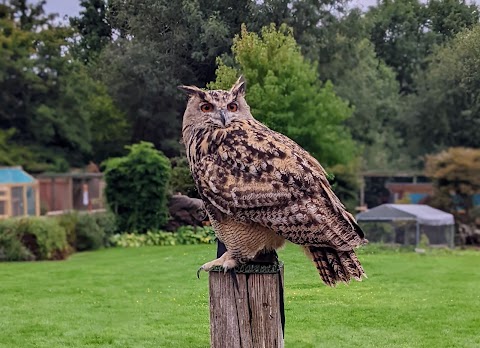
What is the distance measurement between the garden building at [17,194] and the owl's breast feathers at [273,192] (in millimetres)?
10940

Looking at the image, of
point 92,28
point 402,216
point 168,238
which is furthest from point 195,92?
point 402,216

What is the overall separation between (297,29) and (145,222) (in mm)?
6378

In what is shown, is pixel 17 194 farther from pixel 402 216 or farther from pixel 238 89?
pixel 238 89

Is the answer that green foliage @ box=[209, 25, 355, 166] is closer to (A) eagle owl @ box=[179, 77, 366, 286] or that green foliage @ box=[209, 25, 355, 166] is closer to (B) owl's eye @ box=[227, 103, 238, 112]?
(B) owl's eye @ box=[227, 103, 238, 112]

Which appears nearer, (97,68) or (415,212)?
(97,68)

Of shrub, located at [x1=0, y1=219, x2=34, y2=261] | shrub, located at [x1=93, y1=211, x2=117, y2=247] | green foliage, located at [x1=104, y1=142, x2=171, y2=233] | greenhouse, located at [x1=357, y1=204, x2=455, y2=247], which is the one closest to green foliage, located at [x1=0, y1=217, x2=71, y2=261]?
shrub, located at [x1=0, y1=219, x2=34, y2=261]

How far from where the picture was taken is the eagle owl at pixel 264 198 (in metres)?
2.84

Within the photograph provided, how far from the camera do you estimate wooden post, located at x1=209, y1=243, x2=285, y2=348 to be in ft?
8.96

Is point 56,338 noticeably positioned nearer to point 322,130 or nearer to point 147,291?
point 147,291

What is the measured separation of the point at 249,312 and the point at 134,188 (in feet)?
34.9

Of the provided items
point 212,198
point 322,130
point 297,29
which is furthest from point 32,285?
point 212,198

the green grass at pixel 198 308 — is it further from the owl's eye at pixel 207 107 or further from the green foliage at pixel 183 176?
the owl's eye at pixel 207 107

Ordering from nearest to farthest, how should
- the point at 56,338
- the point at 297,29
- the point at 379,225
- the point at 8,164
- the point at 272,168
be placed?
the point at 272,168 < the point at 297,29 < the point at 56,338 < the point at 379,225 < the point at 8,164

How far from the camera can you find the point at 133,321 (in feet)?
21.4
